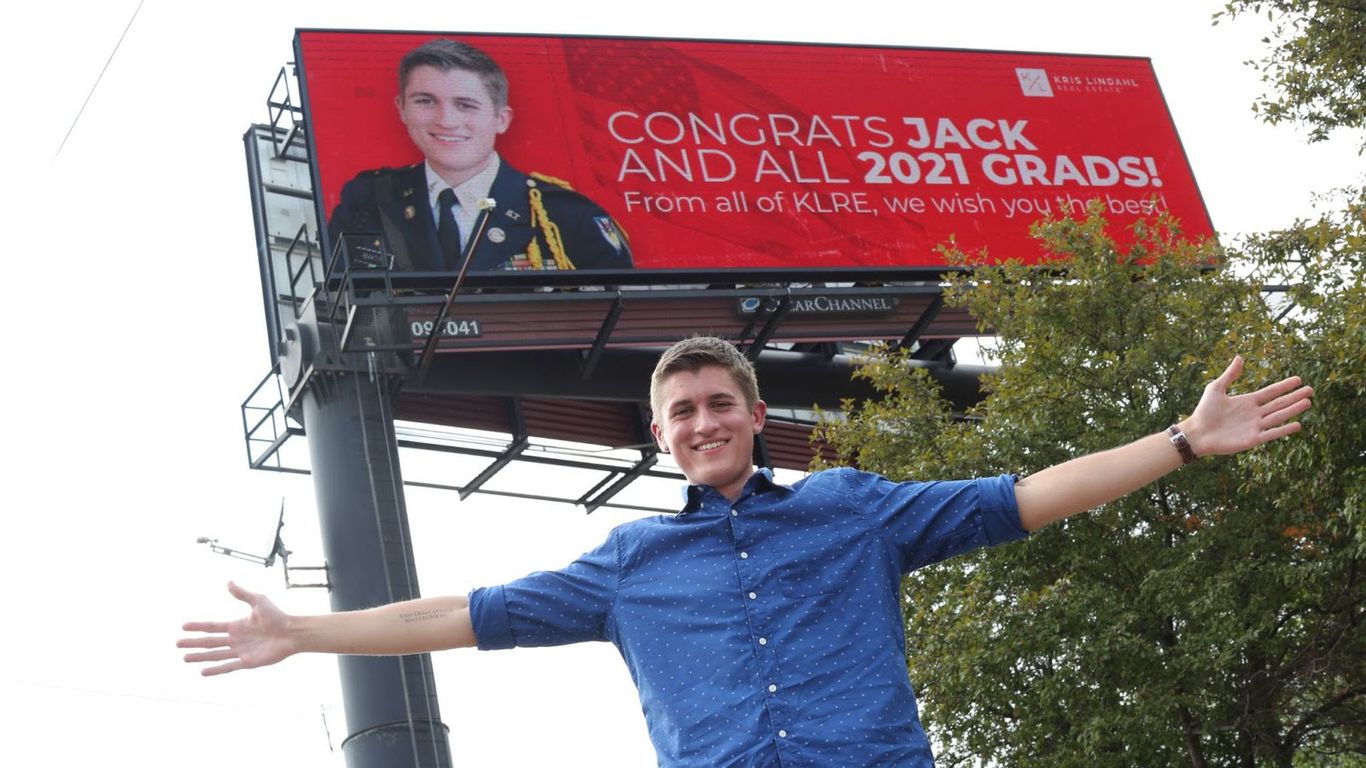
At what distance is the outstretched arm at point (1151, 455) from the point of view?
128 inches

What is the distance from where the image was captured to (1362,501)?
11.9 m

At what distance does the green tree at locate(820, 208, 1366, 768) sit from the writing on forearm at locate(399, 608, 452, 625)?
34.4 ft

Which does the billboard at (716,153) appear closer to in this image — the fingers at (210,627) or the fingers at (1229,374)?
the fingers at (210,627)

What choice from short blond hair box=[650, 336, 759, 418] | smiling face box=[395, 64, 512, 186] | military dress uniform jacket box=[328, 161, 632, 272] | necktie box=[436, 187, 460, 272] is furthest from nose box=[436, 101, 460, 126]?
short blond hair box=[650, 336, 759, 418]

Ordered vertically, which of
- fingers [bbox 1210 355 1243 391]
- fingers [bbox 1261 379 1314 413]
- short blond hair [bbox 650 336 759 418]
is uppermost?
short blond hair [bbox 650 336 759 418]

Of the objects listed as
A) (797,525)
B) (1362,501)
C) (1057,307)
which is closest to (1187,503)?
(1057,307)

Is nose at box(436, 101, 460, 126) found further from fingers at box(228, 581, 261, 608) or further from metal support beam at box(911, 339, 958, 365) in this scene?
fingers at box(228, 581, 261, 608)

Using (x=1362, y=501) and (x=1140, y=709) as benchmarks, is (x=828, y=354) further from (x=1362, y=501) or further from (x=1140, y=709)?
(x=1362, y=501)

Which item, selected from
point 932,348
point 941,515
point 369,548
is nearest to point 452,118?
point 369,548

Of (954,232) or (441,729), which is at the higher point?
(954,232)

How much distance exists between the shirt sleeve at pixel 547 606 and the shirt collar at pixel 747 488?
19 cm

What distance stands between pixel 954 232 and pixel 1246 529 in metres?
8.64

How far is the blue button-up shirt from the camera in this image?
10.3 ft

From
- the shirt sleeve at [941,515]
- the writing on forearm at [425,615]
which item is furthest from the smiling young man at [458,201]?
the shirt sleeve at [941,515]
